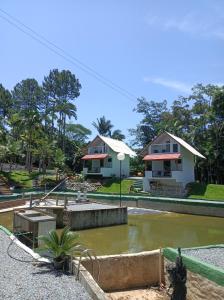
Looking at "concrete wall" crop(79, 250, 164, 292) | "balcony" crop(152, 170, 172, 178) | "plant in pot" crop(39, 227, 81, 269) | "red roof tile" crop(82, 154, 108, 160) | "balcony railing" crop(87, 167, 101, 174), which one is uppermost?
"red roof tile" crop(82, 154, 108, 160)

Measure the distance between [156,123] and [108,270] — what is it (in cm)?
4657

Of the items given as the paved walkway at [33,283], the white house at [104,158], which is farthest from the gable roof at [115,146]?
the paved walkway at [33,283]

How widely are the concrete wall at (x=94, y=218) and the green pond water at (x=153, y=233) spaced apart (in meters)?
0.47

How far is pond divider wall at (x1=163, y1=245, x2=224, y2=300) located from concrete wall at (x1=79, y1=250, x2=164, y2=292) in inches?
52.1

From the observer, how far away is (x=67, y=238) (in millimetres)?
9102

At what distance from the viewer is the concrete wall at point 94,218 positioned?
20.6 meters

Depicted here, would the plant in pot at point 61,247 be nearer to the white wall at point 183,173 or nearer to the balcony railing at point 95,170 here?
the white wall at point 183,173

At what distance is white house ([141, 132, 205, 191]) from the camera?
3728cm

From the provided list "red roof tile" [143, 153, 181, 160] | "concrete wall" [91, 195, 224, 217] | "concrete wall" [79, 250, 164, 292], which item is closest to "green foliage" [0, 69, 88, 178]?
"red roof tile" [143, 153, 181, 160]

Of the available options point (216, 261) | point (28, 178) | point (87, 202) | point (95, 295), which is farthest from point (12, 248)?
point (28, 178)

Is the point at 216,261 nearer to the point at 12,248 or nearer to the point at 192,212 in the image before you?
the point at 12,248

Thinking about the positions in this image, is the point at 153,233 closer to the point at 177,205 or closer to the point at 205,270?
the point at 177,205

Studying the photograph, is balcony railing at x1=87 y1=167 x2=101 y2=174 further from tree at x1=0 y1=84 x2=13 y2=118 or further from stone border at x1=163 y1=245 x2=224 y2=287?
stone border at x1=163 y1=245 x2=224 y2=287

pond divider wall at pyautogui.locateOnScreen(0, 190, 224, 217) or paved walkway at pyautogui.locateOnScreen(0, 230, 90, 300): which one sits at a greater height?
pond divider wall at pyautogui.locateOnScreen(0, 190, 224, 217)
